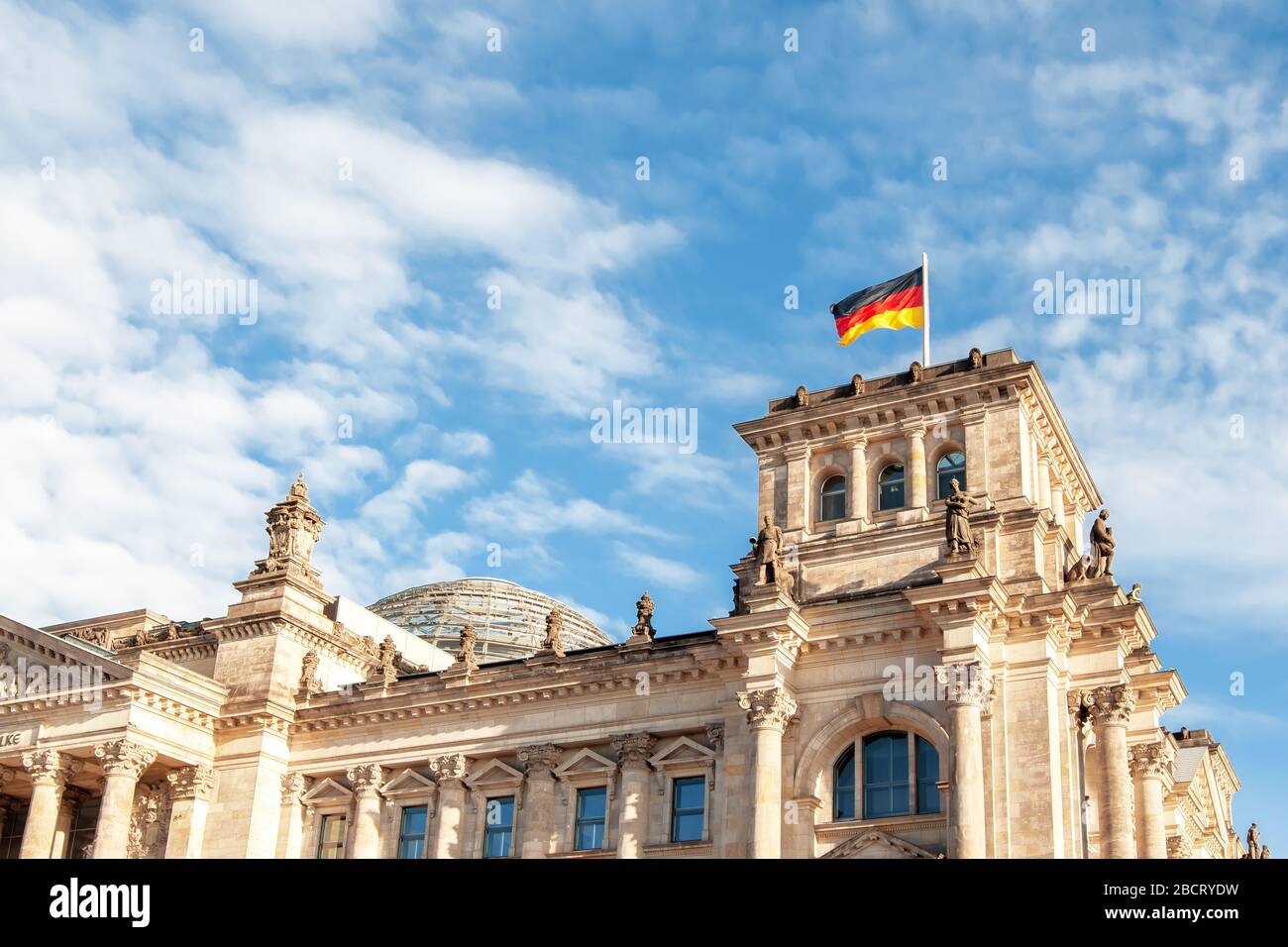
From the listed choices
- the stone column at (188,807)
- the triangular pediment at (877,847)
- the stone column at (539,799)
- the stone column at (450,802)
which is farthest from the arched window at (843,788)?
the stone column at (188,807)

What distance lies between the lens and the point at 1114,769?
123 feet

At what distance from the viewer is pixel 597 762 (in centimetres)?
4322

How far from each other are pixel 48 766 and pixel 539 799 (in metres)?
15.2

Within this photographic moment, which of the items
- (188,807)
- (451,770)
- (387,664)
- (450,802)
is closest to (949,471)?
(451,770)

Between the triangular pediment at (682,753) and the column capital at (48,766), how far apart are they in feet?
59.7

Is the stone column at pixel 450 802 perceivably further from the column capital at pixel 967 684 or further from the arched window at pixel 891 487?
the column capital at pixel 967 684

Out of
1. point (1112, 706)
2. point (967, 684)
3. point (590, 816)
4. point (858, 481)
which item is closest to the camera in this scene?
point (967, 684)

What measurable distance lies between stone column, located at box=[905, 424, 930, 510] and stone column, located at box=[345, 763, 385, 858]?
1795cm

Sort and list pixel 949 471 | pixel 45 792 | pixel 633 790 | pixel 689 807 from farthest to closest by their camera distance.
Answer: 1. pixel 45 792
2. pixel 949 471
3. pixel 633 790
4. pixel 689 807

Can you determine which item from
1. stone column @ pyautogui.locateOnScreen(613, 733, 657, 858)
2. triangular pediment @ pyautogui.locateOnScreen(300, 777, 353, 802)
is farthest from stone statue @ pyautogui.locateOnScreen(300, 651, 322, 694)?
stone column @ pyautogui.locateOnScreen(613, 733, 657, 858)

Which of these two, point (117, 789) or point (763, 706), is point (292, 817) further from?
point (763, 706)

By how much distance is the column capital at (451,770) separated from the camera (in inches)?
1784

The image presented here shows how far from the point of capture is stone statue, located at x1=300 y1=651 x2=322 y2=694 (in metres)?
48.9
